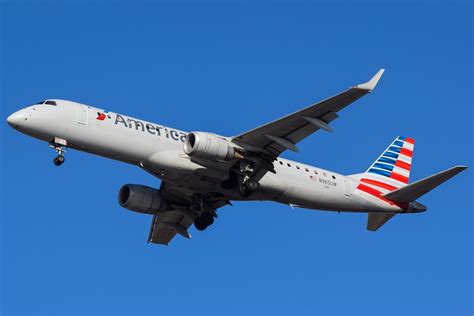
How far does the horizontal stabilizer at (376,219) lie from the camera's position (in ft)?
165

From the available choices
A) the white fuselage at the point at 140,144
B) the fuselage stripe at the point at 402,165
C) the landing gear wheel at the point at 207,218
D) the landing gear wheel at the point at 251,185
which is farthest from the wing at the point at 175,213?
the fuselage stripe at the point at 402,165

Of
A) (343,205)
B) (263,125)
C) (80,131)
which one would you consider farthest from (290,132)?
(80,131)

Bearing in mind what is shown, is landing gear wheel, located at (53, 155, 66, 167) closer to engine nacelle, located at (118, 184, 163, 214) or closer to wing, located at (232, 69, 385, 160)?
engine nacelle, located at (118, 184, 163, 214)

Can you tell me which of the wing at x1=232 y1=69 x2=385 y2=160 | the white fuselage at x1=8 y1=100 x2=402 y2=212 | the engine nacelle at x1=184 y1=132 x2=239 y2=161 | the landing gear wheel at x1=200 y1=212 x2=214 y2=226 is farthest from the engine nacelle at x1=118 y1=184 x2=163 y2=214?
the wing at x1=232 y1=69 x2=385 y2=160

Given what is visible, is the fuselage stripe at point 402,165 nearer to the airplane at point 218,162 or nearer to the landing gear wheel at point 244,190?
the airplane at point 218,162

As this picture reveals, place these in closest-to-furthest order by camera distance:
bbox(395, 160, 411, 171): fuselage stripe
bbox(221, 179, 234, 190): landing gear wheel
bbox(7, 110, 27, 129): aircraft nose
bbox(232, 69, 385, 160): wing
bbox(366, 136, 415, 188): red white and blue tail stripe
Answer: bbox(232, 69, 385, 160): wing, bbox(7, 110, 27, 129): aircraft nose, bbox(221, 179, 234, 190): landing gear wheel, bbox(366, 136, 415, 188): red white and blue tail stripe, bbox(395, 160, 411, 171): fuselage stripe

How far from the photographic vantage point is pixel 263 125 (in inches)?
1730

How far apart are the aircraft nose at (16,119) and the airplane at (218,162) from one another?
0.15ft

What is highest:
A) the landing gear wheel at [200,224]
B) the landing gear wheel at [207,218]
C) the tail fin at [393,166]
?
the tail fin at [393,166]

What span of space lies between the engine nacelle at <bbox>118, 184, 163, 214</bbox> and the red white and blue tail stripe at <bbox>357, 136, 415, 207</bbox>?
11.0m

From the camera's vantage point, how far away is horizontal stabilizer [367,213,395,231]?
50438mm

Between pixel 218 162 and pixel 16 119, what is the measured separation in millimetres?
9646

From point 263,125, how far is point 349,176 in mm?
8548

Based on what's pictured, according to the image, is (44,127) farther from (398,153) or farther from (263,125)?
(398,153)
